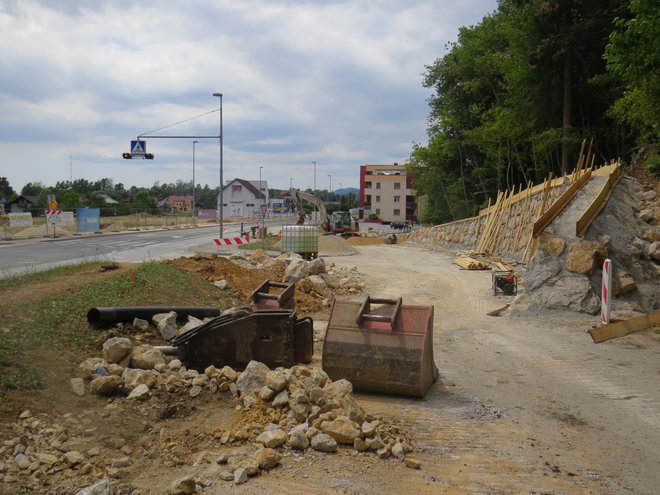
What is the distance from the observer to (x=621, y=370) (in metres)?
7.69

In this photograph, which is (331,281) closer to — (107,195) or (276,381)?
(276,381)

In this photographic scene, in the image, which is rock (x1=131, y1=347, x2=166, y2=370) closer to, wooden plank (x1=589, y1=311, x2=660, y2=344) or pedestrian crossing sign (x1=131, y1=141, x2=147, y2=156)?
wooden plank (x1=589, y1=311, x2=660, y2=344)

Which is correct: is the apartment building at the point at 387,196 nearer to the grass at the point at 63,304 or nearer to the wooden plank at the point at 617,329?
the grass at the point at 63,304

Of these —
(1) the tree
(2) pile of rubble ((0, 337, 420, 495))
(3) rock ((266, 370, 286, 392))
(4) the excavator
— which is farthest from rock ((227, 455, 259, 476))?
(1) the tree

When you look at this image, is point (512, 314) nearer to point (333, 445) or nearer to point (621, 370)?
point (621, 370)

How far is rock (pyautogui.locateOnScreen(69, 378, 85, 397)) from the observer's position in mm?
5516

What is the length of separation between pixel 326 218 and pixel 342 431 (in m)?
39.5

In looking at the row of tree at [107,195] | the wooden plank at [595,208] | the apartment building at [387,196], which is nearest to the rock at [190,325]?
the wooden plank at [595,208]

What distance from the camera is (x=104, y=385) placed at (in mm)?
5539

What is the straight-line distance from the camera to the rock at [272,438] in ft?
15.0

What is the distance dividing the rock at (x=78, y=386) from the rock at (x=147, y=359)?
750mm

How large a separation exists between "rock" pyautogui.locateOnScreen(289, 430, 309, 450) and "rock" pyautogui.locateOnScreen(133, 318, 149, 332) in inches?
161

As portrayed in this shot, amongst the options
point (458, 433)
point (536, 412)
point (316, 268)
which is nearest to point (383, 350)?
point (458, 433)

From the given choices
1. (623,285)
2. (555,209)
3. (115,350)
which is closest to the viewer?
(115,350)
